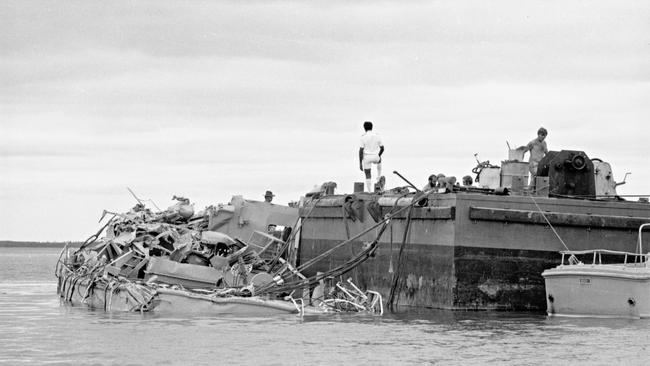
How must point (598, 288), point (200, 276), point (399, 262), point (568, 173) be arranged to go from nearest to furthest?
point (598, 288)
point (399, 262)
point (568, 173)
point (200, 276)

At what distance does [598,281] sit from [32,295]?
19561mm

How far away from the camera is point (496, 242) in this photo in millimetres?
27094

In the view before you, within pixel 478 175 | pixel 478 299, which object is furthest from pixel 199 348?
pixel 478 175

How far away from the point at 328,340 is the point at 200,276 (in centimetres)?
764

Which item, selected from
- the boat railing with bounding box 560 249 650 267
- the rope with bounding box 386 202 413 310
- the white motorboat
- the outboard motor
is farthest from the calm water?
the outboard motor

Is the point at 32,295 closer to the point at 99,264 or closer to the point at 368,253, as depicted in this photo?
the point at 99,264

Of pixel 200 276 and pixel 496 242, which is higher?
A: pixel 496 242

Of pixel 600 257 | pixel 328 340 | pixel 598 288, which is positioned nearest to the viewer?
pixel 328 340

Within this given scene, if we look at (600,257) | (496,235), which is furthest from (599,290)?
(496,235)

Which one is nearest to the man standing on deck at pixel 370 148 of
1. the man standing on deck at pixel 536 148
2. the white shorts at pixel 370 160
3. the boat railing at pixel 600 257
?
the white shorts at pixel 370 160

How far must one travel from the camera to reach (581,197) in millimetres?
28797

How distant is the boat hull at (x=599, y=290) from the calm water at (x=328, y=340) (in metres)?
0.30

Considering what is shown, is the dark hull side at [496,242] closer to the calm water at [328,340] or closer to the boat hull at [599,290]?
the calm water at [328,340]

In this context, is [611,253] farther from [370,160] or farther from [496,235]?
[370,160]
